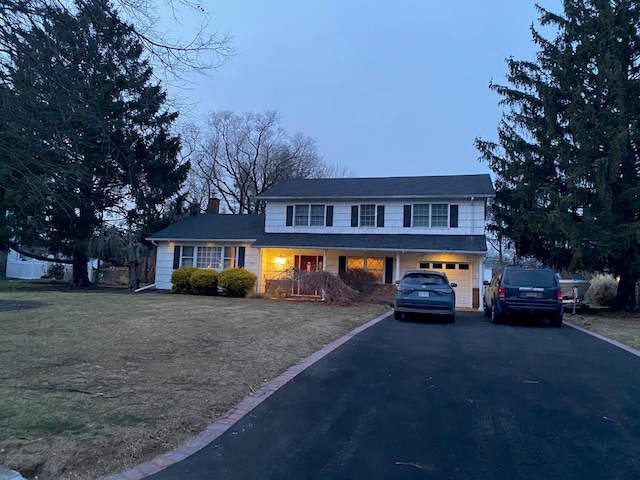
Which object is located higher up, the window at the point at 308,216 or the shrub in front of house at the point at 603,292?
the window at the point at 308,216

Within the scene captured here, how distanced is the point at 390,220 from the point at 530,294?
10328 mm

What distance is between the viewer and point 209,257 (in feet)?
85.6

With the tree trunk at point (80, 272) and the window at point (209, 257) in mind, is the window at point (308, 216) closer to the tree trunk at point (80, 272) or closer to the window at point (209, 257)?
the window at point (209, 257)

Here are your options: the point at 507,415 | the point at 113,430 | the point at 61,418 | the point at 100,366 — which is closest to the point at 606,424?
the point at 507,415

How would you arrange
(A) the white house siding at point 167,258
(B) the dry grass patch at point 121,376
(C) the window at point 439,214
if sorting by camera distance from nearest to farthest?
(B) the dry grass patch at point 121,376
(C) the window at point 439,214
(A) the white house siding at point 167,258

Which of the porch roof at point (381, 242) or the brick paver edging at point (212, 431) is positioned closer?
the brick paver edging at point (212, 431)

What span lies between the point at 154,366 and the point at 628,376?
7.18 m

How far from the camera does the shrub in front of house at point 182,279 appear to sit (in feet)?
78.9

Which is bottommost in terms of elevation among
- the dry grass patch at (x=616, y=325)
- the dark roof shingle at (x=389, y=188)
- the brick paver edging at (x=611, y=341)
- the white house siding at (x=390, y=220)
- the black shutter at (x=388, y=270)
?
the brick paver edging at (x=611, y=341)

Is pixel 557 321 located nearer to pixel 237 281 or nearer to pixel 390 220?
pixel 390 220

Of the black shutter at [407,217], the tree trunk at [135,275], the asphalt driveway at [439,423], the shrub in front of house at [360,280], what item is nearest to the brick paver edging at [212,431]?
the asphalt driveway at [439,423]

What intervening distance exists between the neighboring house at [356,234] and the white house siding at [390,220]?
1.7 inches

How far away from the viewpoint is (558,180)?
2122 centimetres

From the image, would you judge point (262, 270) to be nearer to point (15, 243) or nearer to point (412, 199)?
point (412, 199)
